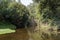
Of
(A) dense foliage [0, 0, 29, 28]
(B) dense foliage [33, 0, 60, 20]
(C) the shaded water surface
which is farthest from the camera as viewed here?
(A) dense foliage [0, 0, 29, 28]

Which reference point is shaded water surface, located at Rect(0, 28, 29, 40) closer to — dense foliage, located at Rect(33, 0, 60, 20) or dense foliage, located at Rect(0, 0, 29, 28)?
dense foliage, located at Rect(33, 0, 60, 20)

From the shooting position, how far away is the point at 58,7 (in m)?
28.1

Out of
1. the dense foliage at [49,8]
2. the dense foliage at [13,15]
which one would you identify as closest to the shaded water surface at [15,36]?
the dense foliage at [49,8]

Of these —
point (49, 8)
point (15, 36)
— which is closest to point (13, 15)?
point (49, 8)

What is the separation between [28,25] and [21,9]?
2940mm

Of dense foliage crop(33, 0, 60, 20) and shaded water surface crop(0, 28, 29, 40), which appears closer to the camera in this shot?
shaded water surface crop(0, 28, 29, 40)

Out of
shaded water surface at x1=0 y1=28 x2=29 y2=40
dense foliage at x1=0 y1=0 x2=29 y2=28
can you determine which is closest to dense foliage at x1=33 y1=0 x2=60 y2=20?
dense foliage at x1=0 y1=0 x2=29 y2=28

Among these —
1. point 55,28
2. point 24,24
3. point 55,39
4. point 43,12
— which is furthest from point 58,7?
point 55,39

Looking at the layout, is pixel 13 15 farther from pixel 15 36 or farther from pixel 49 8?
pixel 15 36

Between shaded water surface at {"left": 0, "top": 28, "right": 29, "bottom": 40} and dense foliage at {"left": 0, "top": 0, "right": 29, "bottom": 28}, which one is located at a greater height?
dense foliage at {"left": 0, "top": 0, "right": 29, "bottom": 28}

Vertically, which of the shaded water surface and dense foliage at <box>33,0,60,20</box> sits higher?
dense foliage at <box>33,0,60,20</box>

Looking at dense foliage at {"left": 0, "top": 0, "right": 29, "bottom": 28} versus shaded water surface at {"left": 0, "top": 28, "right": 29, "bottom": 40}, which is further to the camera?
dense foliage at {"left": 0, "top": 0, "right": 29, "bottom": 28}

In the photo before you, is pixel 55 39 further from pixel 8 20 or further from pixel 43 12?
pixel 8 20

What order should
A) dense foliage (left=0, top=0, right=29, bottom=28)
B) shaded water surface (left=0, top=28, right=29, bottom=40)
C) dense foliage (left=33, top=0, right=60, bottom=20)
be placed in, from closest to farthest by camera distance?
shaded water surface (left=0, top=28, right=29, bottom=40), dense foliage (left=33, top=0, right=60, bottom=20), dense foliage (left=0, top=0, right=29, bottom=28)
